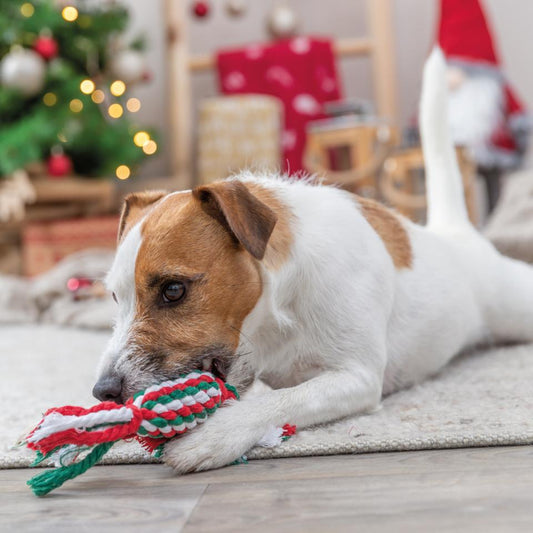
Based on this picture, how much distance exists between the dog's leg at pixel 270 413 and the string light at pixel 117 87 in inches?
143

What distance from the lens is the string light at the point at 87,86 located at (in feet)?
13.9

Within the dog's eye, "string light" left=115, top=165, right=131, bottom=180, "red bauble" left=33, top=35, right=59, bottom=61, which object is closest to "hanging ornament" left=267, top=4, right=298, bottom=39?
"string light" left=115, top=165, right=131, bottom=180

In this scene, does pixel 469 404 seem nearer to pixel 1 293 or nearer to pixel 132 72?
pixel 1 293

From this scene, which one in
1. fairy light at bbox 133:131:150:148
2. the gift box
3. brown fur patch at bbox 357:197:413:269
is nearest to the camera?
brown fur patch at bbox 357:197:413:269

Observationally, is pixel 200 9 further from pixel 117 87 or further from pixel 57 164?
pixel 57 164

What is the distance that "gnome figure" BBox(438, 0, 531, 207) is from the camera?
4.00 metres

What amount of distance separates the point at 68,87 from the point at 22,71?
1.13 ft

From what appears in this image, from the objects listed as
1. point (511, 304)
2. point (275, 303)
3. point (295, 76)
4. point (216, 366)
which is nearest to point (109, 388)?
point (216, 366)

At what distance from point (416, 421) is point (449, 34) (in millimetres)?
3423

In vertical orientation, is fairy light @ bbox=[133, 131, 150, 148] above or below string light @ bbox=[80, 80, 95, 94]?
below

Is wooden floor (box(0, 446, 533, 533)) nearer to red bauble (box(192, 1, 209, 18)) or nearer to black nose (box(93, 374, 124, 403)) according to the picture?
black nose (box(93, 374, 124, 403))

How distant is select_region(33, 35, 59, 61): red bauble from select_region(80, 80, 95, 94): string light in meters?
0.23

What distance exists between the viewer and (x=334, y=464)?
1.08 metres

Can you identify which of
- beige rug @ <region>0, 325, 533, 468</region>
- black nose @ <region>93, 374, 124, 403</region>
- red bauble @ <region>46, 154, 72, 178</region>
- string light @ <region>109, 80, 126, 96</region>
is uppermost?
string light @ <region>109, 80, 126, 96</region>
